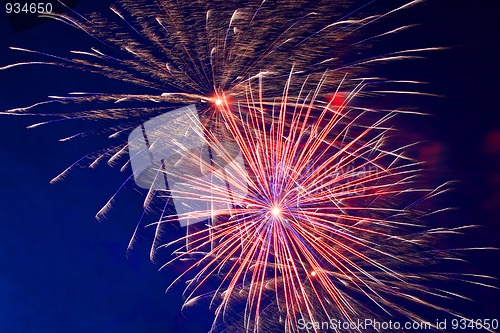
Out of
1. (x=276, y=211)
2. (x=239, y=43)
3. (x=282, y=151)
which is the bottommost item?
(x=276, y=211)

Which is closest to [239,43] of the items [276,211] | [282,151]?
[282,151]

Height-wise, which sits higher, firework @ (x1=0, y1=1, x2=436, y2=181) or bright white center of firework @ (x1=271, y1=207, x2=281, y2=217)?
firework @ (x1=0, y1=1, x2=436, y2=181)

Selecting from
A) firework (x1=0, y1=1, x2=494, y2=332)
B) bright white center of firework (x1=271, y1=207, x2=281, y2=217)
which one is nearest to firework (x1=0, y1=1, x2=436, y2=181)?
firework (x1=0, y1=1, x2=494, y2=332)

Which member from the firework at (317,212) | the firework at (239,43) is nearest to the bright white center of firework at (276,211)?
the firework at (317,212)

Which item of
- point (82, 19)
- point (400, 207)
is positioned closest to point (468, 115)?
point (400, 207)

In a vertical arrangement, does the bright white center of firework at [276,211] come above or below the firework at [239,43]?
below

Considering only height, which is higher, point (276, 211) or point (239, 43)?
point (239, 43)

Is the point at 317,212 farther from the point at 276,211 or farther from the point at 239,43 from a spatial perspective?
the point at 239,43

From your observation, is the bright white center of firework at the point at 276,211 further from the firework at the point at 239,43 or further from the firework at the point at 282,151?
the firework at the point at 239,43

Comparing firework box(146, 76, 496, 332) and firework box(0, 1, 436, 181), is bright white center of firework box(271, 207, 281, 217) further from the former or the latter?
firework box(0, 1, 436, 181)

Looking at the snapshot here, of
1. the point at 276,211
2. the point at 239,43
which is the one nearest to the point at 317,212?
the point at 276,211

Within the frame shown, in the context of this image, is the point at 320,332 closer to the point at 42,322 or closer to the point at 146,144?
the point at 146,144

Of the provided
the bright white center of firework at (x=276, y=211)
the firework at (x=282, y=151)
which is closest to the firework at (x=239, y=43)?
the firework at (x=282, y=151)
